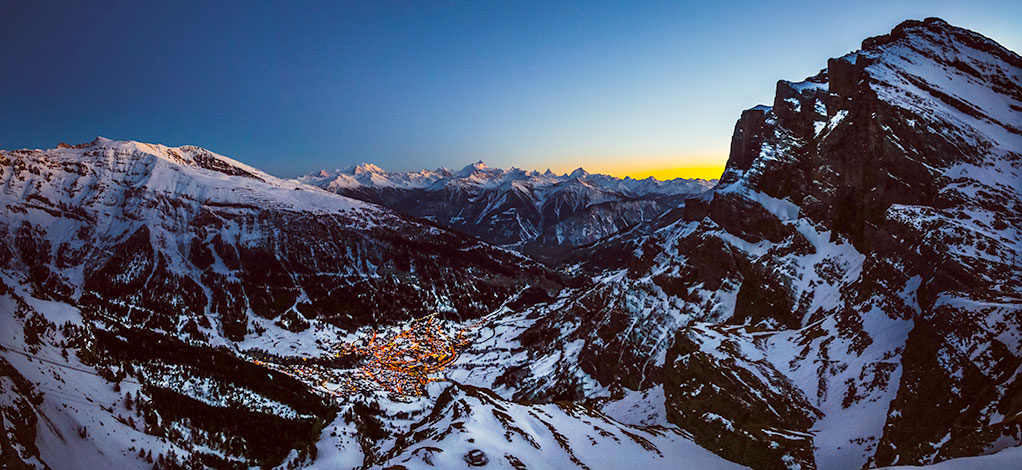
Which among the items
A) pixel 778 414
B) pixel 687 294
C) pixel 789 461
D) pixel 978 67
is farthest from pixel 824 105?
pixel 789 461

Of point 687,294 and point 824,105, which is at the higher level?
point 824,105

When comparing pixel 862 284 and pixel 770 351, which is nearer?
pixel 862 284

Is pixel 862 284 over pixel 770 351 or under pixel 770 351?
over

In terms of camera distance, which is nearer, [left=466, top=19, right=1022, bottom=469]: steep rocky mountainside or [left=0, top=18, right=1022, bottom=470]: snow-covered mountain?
[left=466, top=19, right=1022, bottom=469]: steep rocky mountainside

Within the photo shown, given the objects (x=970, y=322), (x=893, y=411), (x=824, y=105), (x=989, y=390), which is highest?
(x=824, y=105)

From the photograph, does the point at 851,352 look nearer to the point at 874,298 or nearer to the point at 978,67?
the point at 874,298

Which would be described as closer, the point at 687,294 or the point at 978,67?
the point at 978,67

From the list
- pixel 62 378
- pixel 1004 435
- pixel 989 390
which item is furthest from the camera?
pixel 62 378

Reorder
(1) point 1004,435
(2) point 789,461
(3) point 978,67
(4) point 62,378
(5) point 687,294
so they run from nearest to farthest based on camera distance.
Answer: (1) point 1004,435
(2) point 789,461
(3) point 978,67
(4) point 62,378
(5) point 687,294

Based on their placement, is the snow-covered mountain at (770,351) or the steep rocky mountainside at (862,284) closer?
the steep rocky mountainside at (862,284)
